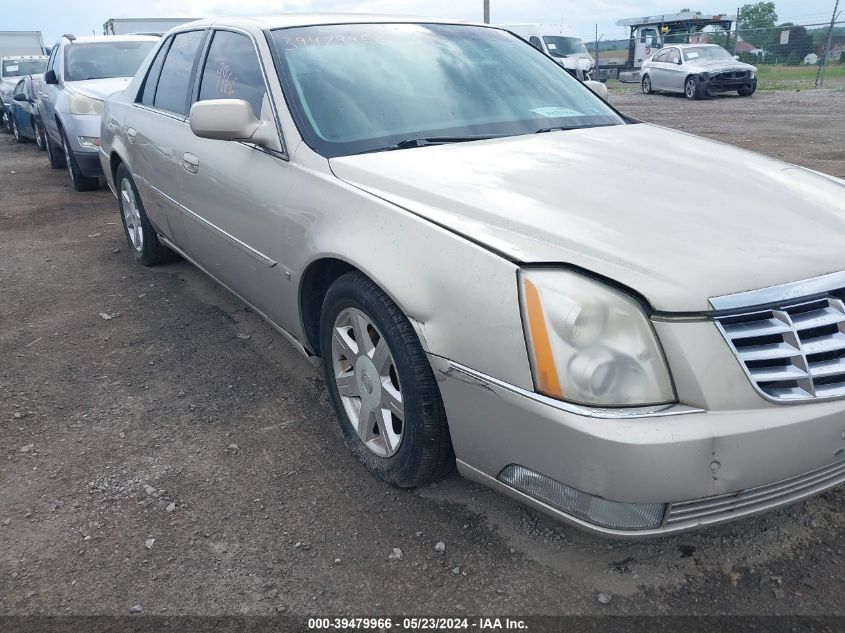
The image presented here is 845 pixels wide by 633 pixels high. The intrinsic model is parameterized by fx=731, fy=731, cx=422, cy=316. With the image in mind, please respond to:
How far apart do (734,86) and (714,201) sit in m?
18.8

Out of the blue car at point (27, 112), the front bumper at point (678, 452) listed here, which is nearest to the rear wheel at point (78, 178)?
Result: the blue car at point (27, 112)

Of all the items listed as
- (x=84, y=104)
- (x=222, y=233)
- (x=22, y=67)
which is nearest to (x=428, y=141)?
(x=222, y=233)

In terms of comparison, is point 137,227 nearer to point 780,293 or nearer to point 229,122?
point 229,122

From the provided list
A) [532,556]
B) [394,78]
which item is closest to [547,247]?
[532,556]

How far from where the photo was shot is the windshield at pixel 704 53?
63.7 ft

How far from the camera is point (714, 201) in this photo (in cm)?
227

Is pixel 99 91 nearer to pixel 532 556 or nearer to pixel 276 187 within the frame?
pixel 276 187

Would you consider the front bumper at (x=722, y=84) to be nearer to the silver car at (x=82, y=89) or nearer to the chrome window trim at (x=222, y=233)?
the silver car at (x=82, y=89)

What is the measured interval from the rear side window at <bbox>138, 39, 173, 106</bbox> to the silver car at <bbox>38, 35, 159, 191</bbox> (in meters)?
3.67

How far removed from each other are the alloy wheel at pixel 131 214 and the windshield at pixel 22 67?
12.7 m

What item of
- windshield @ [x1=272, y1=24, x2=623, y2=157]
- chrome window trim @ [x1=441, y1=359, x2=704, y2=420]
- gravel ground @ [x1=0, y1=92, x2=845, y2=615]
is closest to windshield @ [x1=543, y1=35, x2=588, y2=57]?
Answer: windshield @ [x1=272, y1=24, x2=623, y2=157]

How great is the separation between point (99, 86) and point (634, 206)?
7933 mm

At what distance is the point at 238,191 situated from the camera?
3.16 metres

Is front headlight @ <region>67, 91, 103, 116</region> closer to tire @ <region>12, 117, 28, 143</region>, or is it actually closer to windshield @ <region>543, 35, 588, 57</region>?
tire @ <region>12, 117, 28, 143</region>
